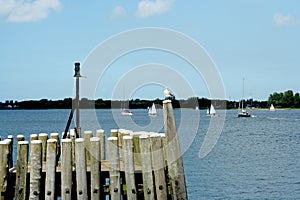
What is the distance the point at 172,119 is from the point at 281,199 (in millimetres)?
18006

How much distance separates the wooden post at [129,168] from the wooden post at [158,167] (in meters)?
0.42

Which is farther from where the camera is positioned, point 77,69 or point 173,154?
point 77,69

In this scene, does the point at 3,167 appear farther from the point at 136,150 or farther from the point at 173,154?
the point at 173,154

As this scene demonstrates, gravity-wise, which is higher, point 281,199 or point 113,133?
point 113,133

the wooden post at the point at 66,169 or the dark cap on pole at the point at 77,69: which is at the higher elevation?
the dark cap on pole at the point at 77,69

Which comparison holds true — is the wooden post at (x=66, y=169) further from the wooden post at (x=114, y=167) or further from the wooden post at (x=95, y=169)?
the wooden post at (x=114, y=167)

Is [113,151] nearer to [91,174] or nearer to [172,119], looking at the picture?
[91,174]

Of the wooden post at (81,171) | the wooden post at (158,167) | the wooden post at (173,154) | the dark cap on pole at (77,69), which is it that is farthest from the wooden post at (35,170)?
the dark cap on pole at (77,69)

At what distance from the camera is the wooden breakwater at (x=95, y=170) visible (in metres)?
10.4

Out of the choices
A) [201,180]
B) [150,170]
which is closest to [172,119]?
[150,170]

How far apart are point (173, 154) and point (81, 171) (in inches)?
69.9

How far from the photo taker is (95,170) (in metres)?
10.5

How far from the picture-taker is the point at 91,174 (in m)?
10.5

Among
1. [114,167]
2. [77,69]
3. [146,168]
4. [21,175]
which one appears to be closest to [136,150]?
[146,168]
